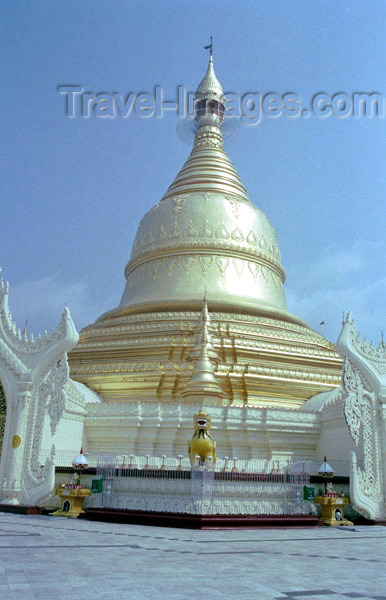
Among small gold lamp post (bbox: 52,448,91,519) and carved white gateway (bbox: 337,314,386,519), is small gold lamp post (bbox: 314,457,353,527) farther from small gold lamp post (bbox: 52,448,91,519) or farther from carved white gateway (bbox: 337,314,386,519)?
small gold lamp post (bbox: 52,448,91,519)

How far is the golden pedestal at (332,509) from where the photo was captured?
40.2 feet

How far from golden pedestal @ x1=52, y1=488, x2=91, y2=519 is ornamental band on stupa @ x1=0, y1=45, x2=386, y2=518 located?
81cm

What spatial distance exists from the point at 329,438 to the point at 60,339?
26.1 feet

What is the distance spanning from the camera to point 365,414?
1390cm

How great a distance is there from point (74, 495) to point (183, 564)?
658 cm

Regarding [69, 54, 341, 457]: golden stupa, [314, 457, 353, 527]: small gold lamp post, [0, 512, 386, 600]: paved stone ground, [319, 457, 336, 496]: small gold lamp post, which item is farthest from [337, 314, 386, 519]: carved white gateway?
[69, 54, 341, 457]: golden stupa

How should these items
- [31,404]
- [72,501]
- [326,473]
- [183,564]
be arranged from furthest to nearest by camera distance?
1. [31,404]
2. [326,473]
3. [72,501]
4. [183,564]

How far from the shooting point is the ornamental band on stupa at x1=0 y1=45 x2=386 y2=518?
46.2ft

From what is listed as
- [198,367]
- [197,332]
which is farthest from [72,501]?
[197,332]

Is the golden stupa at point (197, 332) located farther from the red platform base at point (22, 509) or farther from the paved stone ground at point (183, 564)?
the paved stone ground at point (183, 564)

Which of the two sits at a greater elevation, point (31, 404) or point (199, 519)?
point (31, 404)

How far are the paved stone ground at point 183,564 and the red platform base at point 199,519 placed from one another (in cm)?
41

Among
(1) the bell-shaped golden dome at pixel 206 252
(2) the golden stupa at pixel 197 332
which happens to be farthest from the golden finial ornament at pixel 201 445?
(1) the bell-shaped golden dome at pixel 206 252

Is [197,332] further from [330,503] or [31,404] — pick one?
[330,503]
